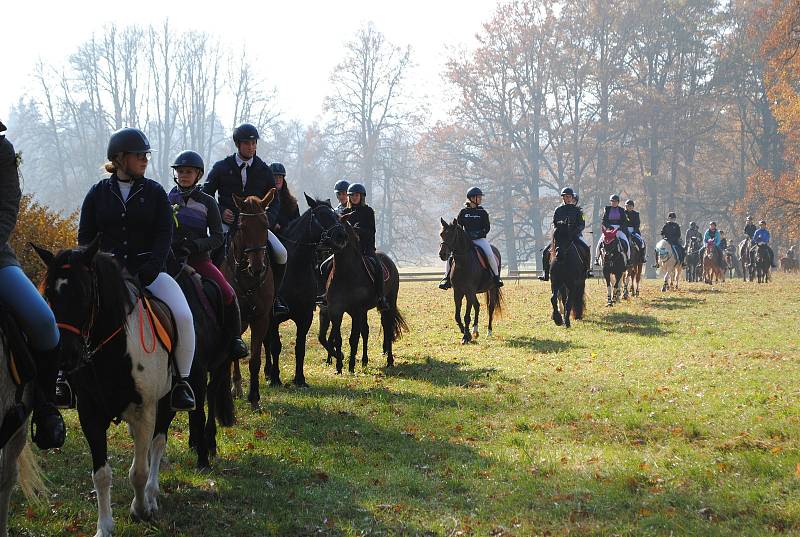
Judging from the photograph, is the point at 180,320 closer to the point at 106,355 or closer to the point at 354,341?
the point at 106,355

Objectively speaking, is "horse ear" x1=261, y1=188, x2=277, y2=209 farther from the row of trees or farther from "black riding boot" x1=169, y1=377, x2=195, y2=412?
the row of trees

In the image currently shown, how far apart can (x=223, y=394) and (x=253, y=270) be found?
1.52 meters

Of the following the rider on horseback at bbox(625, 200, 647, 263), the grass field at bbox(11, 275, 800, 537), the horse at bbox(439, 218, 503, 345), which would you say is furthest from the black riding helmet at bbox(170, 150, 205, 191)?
the rider on horseback at bbox(625, 200, 647, 263)

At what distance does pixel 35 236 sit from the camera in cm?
1546

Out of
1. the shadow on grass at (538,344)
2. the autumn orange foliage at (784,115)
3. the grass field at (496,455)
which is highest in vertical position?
the autumn orange foliage at (784,115)

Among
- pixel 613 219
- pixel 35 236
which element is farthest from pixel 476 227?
pixel 613 219

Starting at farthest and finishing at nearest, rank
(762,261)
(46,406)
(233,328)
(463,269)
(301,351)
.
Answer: (762,261) → (463,269) → (301,351) → (233,328) → (46,406)

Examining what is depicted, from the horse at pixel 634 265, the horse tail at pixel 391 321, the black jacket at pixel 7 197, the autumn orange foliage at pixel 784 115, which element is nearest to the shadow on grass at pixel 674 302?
the horse at pixel 634 265

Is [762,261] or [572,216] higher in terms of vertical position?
[572,216]

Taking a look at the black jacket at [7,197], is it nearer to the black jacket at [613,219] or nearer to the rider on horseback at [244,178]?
the rider on horseback at [244,178]

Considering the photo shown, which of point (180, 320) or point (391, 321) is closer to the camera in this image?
point (180, 320)

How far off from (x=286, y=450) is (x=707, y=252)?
33358 millimetres

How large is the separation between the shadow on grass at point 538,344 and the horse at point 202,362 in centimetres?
896

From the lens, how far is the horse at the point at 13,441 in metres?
5.02
